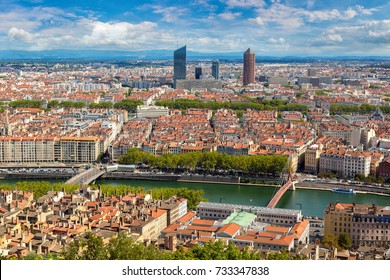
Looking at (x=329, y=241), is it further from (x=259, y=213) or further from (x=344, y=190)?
(x=344, y=190)

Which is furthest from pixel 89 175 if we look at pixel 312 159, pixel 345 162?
pixel 345 162

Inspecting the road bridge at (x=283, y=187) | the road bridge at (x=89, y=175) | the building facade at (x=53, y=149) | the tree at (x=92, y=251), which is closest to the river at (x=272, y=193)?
the road bridge at (x=283, y=187)

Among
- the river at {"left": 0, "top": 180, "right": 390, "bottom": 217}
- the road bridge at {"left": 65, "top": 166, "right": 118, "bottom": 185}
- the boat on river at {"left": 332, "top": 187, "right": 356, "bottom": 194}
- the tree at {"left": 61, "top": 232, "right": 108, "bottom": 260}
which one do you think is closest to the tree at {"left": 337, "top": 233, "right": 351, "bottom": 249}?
Result: the river at {"left": 0, "top": 180, "right": 390, "bottom": 217}

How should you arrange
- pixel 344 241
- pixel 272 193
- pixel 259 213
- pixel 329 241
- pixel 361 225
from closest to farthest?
pixel 329 241
pixel 344 241
pixel 361 225
pixel 259 213
pixel 272 193

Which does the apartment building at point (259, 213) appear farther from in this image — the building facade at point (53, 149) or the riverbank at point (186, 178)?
the building facade at point (53, 149)

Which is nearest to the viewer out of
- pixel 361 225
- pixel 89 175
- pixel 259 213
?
pixel 361 225

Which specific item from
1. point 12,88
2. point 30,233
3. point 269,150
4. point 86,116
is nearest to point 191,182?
point 269,150

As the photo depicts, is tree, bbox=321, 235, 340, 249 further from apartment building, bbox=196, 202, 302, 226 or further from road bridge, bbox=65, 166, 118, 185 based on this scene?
road bridge, bbox=65, 166, 118, 185
